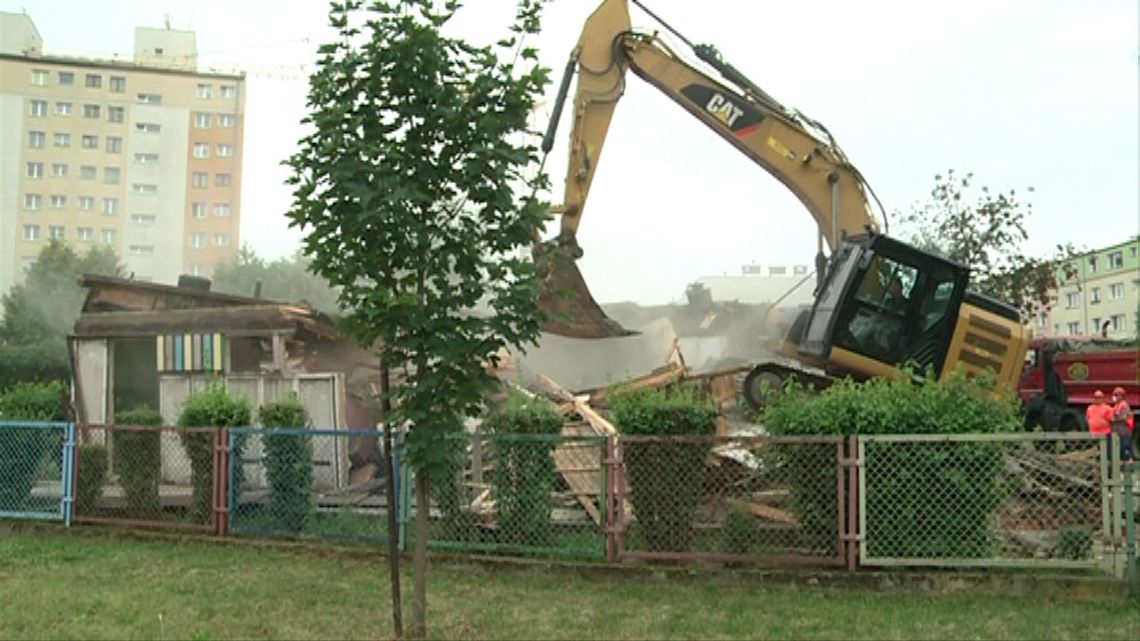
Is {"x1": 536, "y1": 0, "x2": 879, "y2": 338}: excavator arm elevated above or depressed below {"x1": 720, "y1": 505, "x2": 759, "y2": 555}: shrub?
above

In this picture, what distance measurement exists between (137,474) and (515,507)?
435cm

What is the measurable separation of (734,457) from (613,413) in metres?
1.17

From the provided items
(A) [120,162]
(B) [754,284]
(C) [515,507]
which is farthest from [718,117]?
(A) [120,162]

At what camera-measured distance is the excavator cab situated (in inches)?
478

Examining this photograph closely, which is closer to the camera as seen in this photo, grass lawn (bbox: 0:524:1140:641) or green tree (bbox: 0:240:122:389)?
grass lawn (bbox: 0:524:1140:641)

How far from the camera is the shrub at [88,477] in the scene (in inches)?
403

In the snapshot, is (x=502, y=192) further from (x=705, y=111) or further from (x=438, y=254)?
(x=705, y=111)

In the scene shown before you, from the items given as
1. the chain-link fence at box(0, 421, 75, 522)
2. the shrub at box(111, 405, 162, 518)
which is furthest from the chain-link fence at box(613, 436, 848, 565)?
the chain-link fence at box(0, 421, 75, 522)

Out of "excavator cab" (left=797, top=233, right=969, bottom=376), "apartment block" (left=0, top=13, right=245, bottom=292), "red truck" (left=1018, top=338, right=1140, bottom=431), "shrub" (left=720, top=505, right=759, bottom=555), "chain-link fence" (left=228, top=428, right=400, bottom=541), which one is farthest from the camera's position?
"apartment block" (left=0, top=13, right=245, bottom=292)

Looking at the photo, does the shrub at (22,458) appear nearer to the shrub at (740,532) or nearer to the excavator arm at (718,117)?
the excavator arm at (718,117)

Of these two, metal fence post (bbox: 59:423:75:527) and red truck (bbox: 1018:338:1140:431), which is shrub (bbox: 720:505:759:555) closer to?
metal fence post (bbox: 59:423:75:527)

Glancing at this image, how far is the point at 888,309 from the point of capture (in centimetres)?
1230

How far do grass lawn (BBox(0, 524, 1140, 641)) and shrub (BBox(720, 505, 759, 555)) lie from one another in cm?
36

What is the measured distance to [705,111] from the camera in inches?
554
